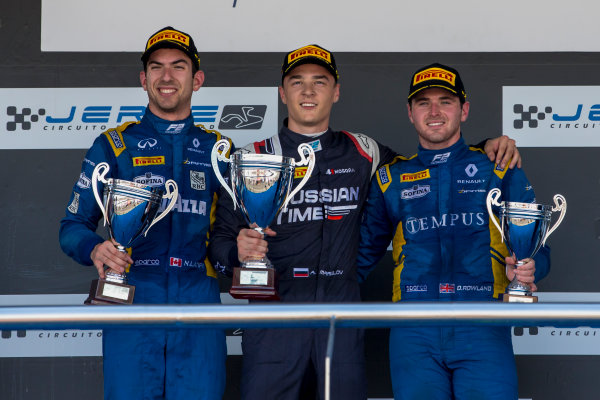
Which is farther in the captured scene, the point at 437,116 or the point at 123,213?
the point at 437,116

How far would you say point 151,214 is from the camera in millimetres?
2631

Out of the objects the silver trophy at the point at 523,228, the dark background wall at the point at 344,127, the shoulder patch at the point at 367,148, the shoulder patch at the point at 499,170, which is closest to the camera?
the silver trophy at the point at 523,228

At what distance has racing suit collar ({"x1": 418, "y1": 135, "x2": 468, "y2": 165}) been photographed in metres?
2.94

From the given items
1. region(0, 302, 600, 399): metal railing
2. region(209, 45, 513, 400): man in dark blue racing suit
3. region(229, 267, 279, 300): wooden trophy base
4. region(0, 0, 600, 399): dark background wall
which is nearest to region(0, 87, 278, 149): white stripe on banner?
region(0, 0, 600, 399): dark background wall

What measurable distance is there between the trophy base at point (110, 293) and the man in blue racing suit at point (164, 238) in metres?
0.06

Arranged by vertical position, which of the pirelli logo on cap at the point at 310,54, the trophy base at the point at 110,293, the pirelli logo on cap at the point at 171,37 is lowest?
the trophy base at the point at 110,293

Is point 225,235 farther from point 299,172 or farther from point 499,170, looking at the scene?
point 499,170

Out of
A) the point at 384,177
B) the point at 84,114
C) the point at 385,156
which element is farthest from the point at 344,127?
the point at 84,114

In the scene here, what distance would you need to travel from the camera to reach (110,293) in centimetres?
247

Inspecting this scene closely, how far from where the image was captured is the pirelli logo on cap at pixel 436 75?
296 centimetres

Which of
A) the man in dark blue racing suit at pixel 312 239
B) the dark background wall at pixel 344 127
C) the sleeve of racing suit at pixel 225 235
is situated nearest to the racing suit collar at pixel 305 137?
the man in dark blue racing suit at pixel 312 239

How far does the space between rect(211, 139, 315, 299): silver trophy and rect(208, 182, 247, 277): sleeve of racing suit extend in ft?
0.83

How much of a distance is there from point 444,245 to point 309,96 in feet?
2.15

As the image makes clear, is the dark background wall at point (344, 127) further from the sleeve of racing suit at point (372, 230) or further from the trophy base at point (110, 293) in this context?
the trophy base at point (110, 293)
